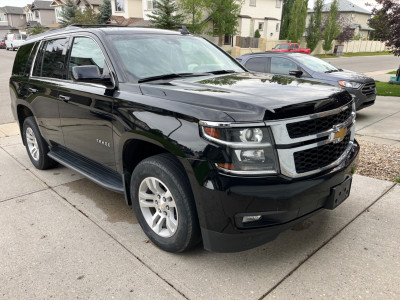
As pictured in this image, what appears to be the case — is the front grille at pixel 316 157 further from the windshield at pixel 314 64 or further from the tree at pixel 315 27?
the tree at pixel 315 27

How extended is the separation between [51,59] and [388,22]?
12.5m

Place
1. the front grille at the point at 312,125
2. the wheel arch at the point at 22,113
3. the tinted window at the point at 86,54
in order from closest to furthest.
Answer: the front grille at the point at 312,125 < the tinted window at the point at 86,54 < the wheel arch at the point at 22,113

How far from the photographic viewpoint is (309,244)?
3.04 meters

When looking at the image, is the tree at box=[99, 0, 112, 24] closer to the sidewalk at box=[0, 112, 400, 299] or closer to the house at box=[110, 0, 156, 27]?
the house at box=[110, 0, 156, 27]

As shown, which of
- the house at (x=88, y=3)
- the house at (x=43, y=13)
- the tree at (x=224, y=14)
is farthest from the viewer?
the house at (x=43, y=13)

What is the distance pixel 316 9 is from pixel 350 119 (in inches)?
1748

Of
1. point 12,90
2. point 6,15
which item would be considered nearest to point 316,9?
point 12,90

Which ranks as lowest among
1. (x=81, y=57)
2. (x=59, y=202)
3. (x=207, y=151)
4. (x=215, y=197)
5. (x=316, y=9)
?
(x=59, y=202)

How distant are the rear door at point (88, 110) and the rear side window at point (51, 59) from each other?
0.22 meters

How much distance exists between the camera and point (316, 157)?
97.7 inches

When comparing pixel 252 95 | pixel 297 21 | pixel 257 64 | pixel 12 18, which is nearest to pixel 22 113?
pixel 252 95

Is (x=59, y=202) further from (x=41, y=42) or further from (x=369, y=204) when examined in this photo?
(x=369, y=204)

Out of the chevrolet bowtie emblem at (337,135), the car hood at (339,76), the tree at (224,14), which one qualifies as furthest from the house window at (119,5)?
the chevrolet bowtie emblem at (337,135)

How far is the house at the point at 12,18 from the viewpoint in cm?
8131
